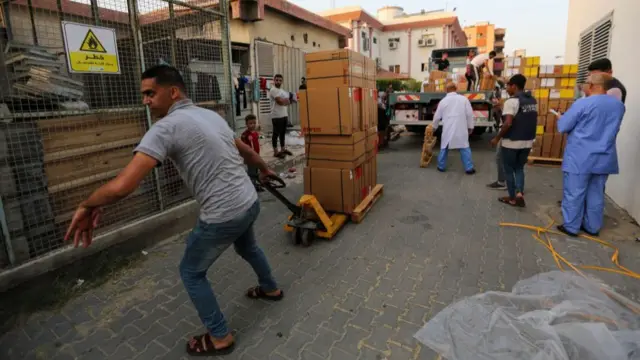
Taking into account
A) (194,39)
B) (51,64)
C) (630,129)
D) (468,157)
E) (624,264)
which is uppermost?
(194,39)

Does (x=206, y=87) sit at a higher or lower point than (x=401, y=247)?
higher

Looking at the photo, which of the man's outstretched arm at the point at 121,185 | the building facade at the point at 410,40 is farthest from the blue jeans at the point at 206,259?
the building facade at the point at 410,40

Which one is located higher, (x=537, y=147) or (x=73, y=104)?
(x=73, y=104)

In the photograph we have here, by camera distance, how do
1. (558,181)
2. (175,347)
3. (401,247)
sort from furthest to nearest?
(558,181) < (401,247) < (175,347)

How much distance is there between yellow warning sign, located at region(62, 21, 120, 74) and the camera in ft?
10.3

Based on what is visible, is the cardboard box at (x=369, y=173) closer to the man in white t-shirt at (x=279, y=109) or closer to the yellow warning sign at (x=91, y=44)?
the man in white t-shirt at (x=279, y=109)

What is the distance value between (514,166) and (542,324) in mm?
3283

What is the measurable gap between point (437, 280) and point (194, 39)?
3.93 meters

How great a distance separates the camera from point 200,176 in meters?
2.20

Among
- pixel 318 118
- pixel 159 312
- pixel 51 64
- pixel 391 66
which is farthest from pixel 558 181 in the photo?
pixel 391 66

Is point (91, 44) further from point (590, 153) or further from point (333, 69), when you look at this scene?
point (590, 153)

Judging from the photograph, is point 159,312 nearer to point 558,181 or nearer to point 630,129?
point 630,129

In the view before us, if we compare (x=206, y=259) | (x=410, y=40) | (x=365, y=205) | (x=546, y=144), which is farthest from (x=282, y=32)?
(x=410, y=40)

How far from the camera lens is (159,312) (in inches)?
114
